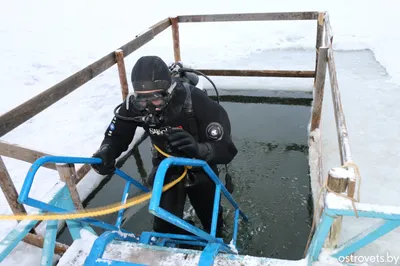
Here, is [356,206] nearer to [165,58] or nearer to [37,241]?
[37,241]

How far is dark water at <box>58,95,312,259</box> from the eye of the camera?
3.59m

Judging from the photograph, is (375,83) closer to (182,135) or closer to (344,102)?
(344,102)

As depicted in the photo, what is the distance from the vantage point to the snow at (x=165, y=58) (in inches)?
171

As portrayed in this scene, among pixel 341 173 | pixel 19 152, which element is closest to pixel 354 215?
pixel 341 173

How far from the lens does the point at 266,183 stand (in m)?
4.25

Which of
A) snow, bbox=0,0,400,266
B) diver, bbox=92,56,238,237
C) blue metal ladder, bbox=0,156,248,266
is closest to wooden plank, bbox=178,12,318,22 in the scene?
snow, bbox=0,0,400,266

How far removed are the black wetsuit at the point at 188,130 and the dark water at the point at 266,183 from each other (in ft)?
2.48

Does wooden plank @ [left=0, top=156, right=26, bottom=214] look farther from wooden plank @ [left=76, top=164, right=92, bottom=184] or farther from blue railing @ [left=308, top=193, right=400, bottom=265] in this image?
blue railing @ [left=308, top=193, right=400, bottom=265]

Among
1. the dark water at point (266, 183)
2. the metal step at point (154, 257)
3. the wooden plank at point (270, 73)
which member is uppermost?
the wooden plank at point (270, 73)

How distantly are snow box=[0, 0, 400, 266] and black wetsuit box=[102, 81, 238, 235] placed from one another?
4.58 ft

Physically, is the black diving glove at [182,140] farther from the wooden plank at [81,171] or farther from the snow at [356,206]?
the wooden plank at [81,171]

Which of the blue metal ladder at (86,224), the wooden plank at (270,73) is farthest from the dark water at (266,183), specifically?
the blue metal ladder at (86,224)

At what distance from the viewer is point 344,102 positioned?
5.56 metres

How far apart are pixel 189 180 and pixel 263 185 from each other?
4.82 feet
